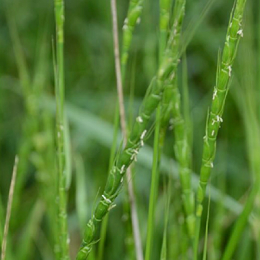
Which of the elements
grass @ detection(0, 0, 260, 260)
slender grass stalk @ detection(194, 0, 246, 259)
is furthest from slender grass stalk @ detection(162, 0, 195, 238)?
slender grass stalk @ detection(194, 0, 246, 259)

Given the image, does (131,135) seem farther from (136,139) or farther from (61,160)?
(61,160)

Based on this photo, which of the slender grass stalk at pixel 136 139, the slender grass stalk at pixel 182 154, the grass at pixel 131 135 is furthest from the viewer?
the slender grass stalk at pixel 182 154

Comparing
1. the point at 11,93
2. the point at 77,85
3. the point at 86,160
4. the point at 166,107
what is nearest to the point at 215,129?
the point at 166,107

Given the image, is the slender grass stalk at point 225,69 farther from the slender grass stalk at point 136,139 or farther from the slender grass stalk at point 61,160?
the slender grass stalk at point 61,160

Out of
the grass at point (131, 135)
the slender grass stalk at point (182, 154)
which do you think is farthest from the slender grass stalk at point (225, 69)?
the slender grass stalk at point (182, 154)

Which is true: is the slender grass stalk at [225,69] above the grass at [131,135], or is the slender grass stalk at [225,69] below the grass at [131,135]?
A: above

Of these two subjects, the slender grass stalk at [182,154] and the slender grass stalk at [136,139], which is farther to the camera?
the slender grass stalk at [182,154]

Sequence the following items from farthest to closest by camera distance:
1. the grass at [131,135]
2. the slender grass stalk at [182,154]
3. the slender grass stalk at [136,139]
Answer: the slender grass stalk at [182,154] < the grass at [131,135] < the slender grass stalk at [136,139]

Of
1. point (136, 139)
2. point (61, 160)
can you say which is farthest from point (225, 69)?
point (61, 160)

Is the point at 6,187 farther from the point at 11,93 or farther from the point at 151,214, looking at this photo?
the point at 151,214
